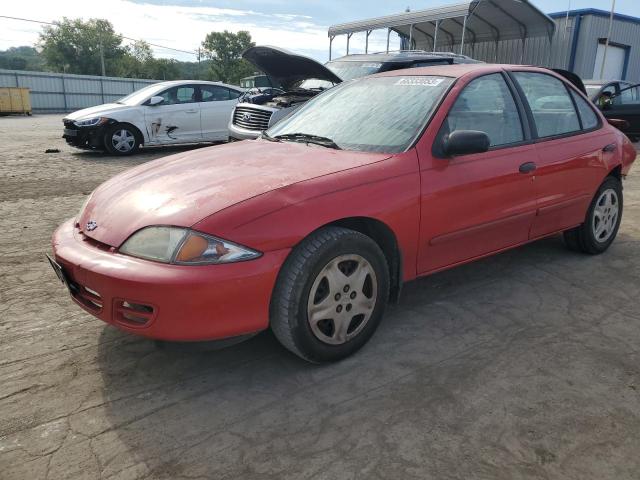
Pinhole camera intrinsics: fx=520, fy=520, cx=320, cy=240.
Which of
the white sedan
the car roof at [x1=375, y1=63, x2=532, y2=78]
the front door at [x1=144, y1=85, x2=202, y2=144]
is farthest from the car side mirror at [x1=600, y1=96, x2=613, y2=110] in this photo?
the car roof at [x1=375, y1=63, x2=532, y2=78]

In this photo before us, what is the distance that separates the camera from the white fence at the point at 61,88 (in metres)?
31.4

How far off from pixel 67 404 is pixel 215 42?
10561cm

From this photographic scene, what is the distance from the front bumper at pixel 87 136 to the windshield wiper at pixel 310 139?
24.7 feet

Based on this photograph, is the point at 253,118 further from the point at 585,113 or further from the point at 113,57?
the point at 113,57

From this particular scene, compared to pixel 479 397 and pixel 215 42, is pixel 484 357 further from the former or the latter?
pixel 215 42

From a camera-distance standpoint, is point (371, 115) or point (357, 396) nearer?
point (357, 396)

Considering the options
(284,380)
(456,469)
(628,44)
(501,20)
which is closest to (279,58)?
(284,380)

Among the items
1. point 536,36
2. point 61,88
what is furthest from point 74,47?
point 536,36

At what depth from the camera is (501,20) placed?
17.7m

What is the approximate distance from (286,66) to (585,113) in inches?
198

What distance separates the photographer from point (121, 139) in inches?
395

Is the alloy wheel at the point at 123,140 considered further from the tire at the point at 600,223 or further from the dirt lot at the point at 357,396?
the tire at the point at 600,223

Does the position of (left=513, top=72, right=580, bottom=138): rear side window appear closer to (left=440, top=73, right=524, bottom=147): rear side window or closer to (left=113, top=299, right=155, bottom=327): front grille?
(left=440, top=73, right=524, bottom=147): rear side window

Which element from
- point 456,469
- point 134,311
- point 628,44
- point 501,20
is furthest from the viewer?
point 628,44
